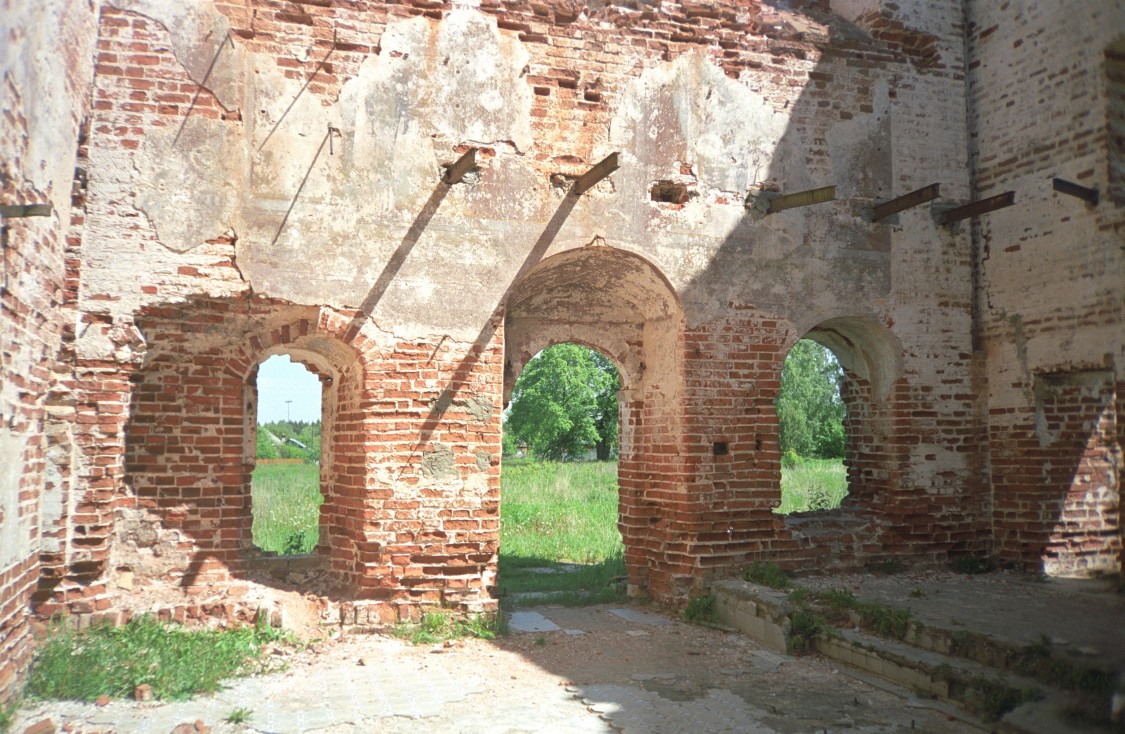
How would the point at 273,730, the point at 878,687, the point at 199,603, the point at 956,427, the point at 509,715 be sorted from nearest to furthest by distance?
the point at 273,730 → the point at 509,715 → the point at 878,687 → the point at 199,603 → the point at 956,427

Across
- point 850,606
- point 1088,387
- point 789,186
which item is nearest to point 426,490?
point 850,606

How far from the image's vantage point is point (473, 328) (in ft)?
24.2

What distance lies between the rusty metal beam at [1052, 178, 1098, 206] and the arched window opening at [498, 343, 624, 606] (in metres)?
4.93

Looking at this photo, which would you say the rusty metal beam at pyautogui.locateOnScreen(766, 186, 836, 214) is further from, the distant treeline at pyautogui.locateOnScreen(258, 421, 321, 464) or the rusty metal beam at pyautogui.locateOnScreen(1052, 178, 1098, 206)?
the distant treeline at pyautogui.locateOnScreen(258, 421, 321, 464)

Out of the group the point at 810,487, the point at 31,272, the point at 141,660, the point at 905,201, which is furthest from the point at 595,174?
the point at 810,487

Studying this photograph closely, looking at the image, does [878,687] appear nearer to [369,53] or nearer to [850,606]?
[850,606]

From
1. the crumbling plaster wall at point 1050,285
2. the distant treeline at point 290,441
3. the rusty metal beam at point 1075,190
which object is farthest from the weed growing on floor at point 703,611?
the distant treeline at point 290,441

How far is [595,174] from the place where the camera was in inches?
291

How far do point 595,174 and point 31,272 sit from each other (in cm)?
431

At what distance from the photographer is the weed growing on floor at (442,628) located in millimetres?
6898

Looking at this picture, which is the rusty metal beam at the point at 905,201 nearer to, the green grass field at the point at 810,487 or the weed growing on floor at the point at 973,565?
the weed growing on floor at the point at 973,565

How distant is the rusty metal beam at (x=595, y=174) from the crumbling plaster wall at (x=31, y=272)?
3.98m

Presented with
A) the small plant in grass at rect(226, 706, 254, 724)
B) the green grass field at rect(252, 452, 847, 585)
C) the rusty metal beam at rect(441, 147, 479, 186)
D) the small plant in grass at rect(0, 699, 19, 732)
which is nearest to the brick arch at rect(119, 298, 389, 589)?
the rusty metal beam at rect(441, 147, 479, 186)

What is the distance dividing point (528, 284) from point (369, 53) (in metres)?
2.51
